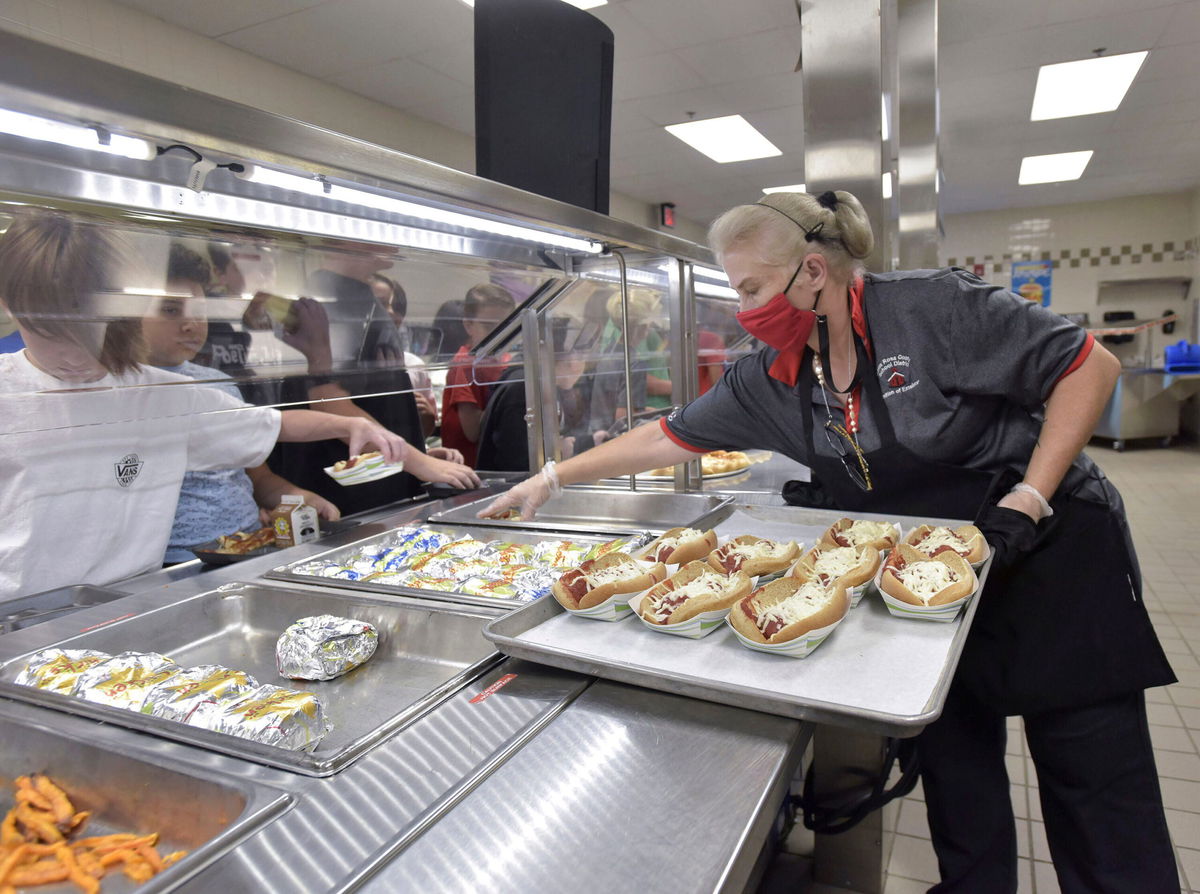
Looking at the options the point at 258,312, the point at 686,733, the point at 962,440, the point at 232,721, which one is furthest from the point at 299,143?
the point at 962,440

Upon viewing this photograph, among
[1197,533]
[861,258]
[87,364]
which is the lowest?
[1197,533]

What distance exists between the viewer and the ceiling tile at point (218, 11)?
13.2 ft

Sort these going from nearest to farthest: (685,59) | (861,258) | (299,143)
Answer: (299,143), (861,258), (685,59)

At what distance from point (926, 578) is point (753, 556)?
324 mm

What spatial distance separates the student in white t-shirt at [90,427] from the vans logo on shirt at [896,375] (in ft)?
4.50

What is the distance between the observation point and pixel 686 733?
3.18ft

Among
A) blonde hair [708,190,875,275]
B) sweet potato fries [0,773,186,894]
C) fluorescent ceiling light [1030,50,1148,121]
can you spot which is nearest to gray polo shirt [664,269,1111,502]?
blonde hair [708,190,875,275]

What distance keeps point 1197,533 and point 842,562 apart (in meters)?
5.45

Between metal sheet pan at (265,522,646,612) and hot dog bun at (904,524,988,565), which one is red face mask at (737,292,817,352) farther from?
metal sheet pan at (265,522,646,612)

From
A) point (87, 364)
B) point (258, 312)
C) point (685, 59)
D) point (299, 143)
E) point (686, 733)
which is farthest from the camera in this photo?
point (685, 59)

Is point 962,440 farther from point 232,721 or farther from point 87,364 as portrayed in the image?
point 87,364

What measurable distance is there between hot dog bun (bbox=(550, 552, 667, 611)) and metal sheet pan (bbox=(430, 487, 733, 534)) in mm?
692

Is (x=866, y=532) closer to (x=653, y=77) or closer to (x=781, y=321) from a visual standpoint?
(x=781, y=321)

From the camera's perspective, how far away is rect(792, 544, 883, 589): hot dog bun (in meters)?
1.27
